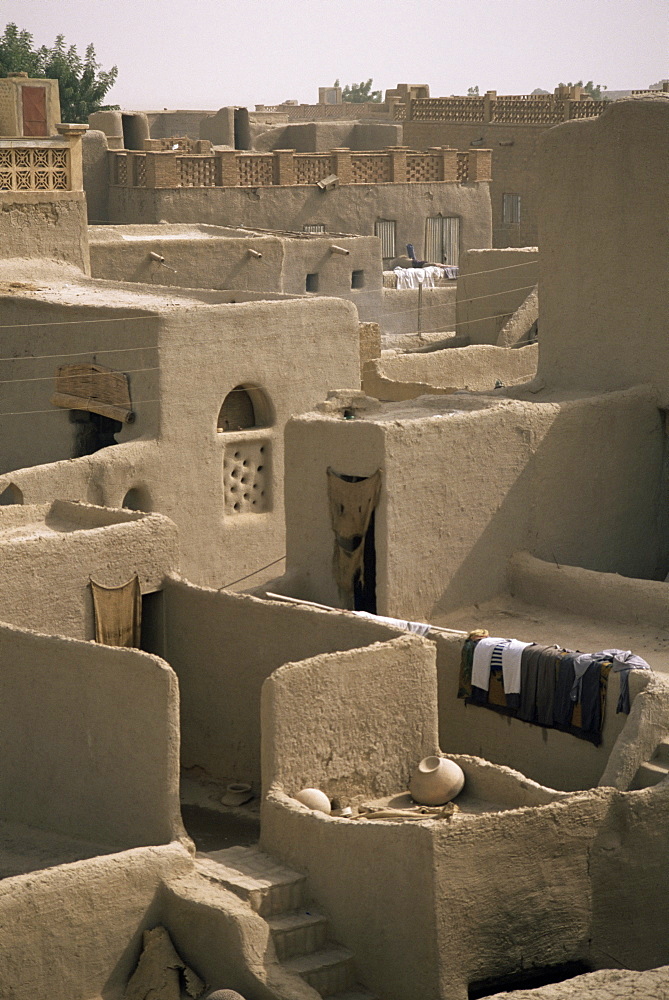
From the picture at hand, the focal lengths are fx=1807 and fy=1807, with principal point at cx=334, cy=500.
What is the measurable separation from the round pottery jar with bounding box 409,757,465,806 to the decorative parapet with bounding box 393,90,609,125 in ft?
95.7

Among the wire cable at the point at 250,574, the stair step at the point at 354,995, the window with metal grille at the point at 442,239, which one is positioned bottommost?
the stair step at the point at 354,995

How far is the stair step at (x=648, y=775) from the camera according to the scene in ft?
46.3

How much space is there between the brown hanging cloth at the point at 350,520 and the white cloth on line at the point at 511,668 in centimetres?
247

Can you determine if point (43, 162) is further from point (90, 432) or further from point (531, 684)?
point (531, 684)

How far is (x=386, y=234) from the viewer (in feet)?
124

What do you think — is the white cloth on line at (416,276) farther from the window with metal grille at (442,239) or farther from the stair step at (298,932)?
the stair step at (298,932)

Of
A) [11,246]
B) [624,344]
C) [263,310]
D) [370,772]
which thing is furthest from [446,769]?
[11,246]

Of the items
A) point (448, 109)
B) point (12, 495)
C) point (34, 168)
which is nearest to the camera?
point (12, 495)

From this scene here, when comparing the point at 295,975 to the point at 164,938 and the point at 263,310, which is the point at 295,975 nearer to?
the point at 164,938

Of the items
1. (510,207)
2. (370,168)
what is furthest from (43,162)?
(510,207)

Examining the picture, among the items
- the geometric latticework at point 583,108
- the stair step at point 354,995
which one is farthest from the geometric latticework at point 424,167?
the stair step at point 354,995

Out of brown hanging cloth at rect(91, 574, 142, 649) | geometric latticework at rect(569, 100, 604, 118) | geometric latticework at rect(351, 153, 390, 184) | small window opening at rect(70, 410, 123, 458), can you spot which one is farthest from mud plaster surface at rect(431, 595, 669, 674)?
geometric latticework at rect(569, 100, 604, 118)

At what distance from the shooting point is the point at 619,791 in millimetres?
13680

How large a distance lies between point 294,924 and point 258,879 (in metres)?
0.43
